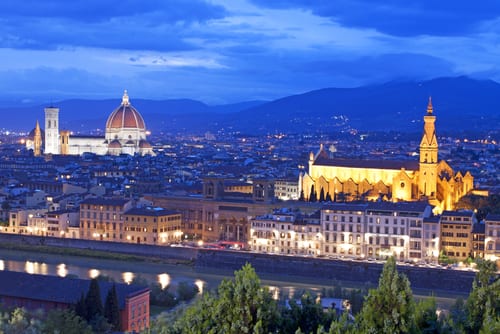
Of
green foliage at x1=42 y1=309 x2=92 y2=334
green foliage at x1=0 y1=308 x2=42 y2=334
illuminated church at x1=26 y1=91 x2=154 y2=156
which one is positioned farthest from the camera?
illuminated church at x1=26 y1=91 x2=154 y2=156

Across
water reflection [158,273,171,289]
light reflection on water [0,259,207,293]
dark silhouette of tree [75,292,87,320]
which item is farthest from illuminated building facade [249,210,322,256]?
dark silhouette of tree [75,292,87,320]

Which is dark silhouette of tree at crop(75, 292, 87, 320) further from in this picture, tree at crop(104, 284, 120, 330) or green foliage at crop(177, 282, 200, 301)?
green foliage at crop(177, 282, 200, 301)

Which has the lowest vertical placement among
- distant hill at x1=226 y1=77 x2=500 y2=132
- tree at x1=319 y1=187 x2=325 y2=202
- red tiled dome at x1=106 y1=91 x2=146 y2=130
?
tree at x1=319 y1=187 x2=325 y2=202

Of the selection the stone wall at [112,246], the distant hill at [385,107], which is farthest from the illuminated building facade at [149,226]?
the distant hill at [385,107]

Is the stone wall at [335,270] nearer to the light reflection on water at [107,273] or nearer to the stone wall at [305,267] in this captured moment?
the stone wall at [305,267]

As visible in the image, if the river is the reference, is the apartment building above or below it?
above
